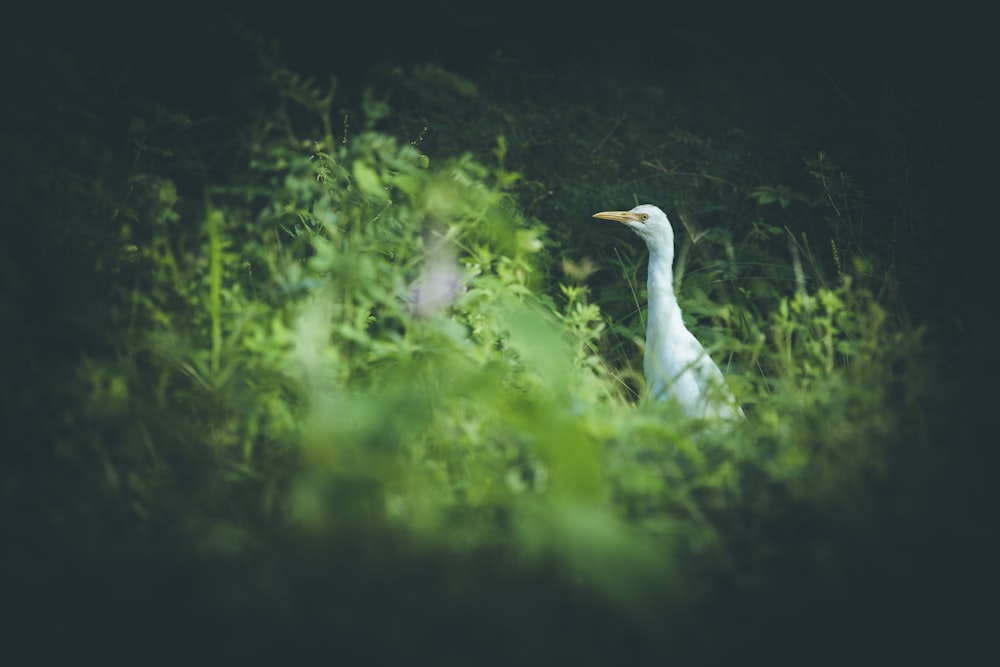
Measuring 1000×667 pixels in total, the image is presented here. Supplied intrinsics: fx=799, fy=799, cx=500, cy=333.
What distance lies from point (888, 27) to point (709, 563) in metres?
3.62

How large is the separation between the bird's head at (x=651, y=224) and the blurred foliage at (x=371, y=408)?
75cm

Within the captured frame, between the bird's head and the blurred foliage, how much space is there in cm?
75

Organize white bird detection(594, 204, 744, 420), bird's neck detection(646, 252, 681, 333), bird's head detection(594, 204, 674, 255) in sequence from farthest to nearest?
bird's head detection(594, 204, 674, 255) < bird's neck detection(646, 252, 681, 333) < white bird detection(594, 204, 744, 420)

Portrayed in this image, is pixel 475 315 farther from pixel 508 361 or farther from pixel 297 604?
pixel 297 604

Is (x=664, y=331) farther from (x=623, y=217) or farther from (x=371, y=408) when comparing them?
(x=371, y=408)

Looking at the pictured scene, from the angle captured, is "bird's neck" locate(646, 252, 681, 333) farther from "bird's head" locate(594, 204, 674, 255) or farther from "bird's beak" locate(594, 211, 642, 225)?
"bird's beak" locate(594, 211, 642, 225)

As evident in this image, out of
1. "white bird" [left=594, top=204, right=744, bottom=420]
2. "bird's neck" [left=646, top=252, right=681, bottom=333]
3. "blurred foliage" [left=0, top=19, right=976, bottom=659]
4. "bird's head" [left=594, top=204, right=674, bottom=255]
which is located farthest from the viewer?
"bird's head" [left=594, top=204, right=674, bottom=255]

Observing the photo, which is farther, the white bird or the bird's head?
the bird's head

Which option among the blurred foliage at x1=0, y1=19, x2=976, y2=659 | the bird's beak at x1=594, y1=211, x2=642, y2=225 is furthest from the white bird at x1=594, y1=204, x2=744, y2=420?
the blurred foliage at x1=0, y1=19, x2=976, y2=659

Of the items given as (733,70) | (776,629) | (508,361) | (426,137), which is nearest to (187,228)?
(508,361)

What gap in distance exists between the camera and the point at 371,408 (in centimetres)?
198

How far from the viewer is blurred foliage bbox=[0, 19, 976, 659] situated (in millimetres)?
1826

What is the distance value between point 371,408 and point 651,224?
7.06 feet

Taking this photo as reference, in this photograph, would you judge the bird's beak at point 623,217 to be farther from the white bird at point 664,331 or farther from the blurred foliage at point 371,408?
the blurred foliage at point 371,408
